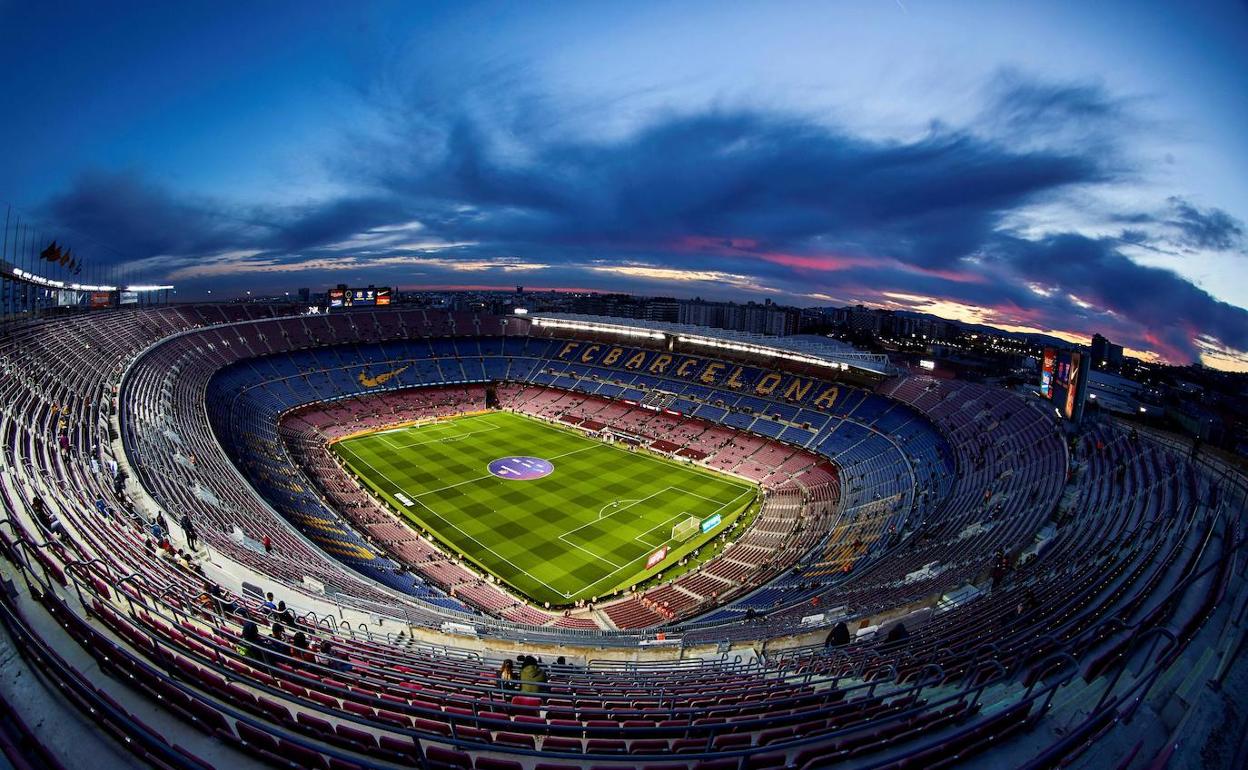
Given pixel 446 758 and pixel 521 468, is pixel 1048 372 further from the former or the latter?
pixel 521 468

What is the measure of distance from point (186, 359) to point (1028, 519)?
61445mm

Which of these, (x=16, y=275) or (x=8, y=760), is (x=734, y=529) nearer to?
(x=8, y=760)

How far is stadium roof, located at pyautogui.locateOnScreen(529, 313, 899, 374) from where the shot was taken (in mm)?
53531

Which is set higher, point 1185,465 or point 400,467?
point 1185,465

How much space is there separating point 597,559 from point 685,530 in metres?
6.32

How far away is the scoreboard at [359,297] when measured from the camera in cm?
7712

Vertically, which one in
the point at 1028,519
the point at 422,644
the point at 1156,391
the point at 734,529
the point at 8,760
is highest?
the point at 1156,391

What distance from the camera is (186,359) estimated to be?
158 feet

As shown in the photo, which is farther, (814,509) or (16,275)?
(16,275)

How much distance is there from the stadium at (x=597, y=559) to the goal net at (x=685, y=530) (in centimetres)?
25

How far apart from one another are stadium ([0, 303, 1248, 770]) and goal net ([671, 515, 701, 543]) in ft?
0.81

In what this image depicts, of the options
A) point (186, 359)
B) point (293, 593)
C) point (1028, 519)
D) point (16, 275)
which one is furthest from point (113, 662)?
point (16, 275)

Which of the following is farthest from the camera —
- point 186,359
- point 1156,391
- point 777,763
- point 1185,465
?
point 186,359

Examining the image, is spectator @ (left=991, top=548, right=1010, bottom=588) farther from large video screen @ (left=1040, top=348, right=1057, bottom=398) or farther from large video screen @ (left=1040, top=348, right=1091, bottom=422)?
large video screen @ (left=1040, top=348, right=1057, bottom=398)
